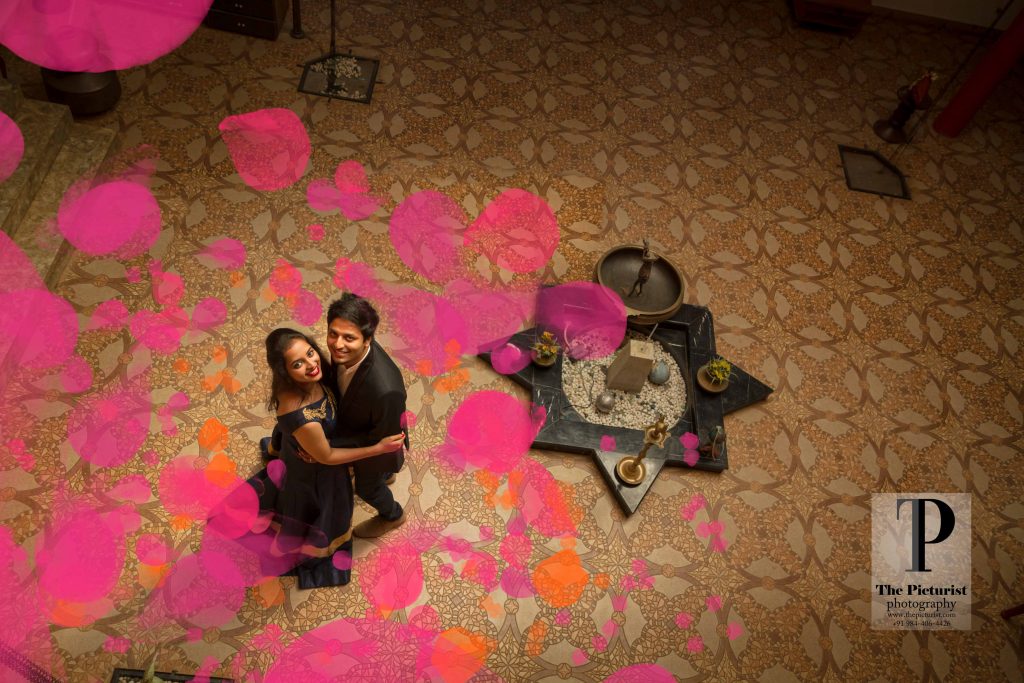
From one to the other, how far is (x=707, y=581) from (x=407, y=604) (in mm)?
1458

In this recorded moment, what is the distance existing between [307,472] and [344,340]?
69cm

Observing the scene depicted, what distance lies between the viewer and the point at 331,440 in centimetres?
273

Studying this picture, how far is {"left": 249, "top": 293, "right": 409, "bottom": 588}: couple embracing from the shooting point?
2480 mm

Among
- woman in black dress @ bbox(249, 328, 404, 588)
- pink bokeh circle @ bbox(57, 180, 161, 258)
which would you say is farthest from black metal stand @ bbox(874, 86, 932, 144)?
pink bokeh circle @ bbox(57, 180, 161, 258)

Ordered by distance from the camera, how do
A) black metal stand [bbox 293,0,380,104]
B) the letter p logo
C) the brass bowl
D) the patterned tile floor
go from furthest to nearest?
black metal stand [bbox 293,0,380,104]
the brass bowl
the letter p logo
the patterned tile floor

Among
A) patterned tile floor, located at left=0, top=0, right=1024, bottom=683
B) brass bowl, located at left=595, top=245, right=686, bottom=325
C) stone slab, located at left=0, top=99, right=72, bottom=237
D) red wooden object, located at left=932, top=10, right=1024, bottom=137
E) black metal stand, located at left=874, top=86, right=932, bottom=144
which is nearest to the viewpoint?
patterned tile floor, located at left=0, top=0, right=1024, bottom=683

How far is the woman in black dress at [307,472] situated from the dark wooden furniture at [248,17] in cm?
325

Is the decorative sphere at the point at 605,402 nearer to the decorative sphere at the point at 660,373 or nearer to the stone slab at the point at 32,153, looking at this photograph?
the decorative sphere at the point at 660,373

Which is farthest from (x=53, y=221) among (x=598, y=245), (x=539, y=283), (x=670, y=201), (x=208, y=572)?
(x=670, y=201)

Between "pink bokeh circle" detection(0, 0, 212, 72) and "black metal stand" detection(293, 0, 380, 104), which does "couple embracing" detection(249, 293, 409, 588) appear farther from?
"pink bokeh circle" detection(0, 0, 212, 72)

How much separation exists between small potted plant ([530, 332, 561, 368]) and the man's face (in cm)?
156

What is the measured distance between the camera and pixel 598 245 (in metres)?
4.66

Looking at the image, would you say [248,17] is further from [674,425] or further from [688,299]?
[674,425]

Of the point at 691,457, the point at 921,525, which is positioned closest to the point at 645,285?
the point at 691,457
